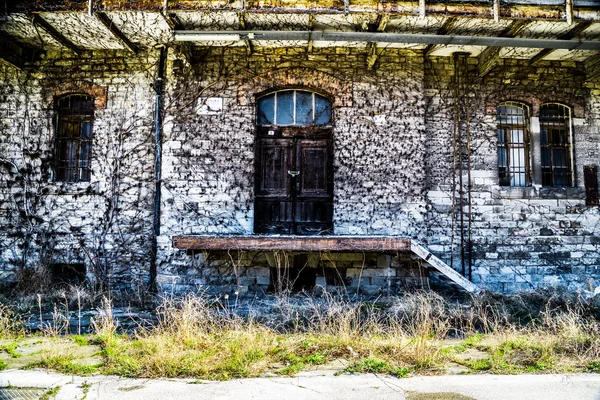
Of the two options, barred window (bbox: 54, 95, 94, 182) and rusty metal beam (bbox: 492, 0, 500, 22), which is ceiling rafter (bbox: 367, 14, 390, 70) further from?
barred window (bbox: 54, 95, 94, 182)

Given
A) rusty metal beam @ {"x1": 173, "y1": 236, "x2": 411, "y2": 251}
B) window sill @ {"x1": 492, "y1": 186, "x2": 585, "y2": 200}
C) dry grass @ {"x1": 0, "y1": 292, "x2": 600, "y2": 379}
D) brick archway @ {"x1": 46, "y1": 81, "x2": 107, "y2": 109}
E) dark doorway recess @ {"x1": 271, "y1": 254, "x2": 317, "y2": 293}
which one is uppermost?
brick archway @ {"x1": 46, "y1": 81, "x2": 107, "y2": 109}

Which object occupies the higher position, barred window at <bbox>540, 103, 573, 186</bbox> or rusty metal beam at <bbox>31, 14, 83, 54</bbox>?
rusty metal beam at <bbox>31, 14, 83, 54</bbox>

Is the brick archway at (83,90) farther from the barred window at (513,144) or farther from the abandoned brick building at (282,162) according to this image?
the barred window at (513,144)

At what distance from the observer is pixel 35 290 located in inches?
295

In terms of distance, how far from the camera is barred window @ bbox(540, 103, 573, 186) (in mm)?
8922

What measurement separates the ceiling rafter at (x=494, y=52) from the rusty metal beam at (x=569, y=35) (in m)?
0.73

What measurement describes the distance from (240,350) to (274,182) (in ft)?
14.9

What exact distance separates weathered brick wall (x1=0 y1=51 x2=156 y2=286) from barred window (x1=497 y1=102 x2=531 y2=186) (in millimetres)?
7203

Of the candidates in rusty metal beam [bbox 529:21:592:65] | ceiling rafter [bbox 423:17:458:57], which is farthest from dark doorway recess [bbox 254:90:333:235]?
rusty metal beam [bbox 529:21:592:65]

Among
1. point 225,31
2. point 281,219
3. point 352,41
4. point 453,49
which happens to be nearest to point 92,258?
point 281,219

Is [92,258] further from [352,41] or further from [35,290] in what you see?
[352,41]

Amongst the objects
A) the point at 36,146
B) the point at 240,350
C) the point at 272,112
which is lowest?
the point at 240,350

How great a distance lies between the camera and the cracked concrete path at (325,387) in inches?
141

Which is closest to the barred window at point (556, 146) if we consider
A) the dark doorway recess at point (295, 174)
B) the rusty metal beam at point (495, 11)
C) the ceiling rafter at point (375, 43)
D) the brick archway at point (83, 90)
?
the rusty metal beam at point (495, 11)
